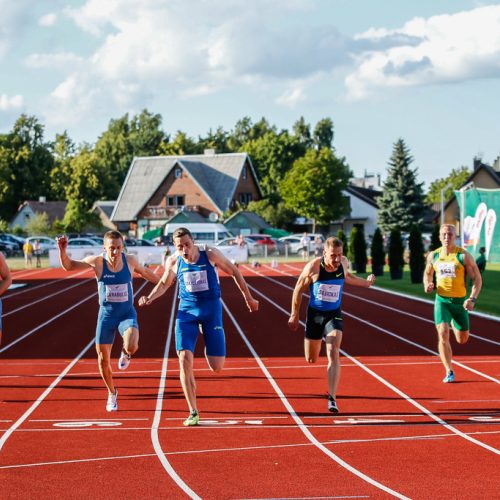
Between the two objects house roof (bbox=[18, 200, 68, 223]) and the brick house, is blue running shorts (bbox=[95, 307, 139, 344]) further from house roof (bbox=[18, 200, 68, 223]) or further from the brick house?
house roof (bbox=[18, 200, 68, 223])

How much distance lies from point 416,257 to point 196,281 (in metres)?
25.1

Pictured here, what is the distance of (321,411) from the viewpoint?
10352mm

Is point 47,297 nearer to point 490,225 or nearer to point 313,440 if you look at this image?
point 490,225

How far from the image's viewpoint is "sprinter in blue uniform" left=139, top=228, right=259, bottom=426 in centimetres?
948

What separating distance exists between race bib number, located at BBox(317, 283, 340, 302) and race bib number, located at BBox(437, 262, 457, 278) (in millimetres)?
2100

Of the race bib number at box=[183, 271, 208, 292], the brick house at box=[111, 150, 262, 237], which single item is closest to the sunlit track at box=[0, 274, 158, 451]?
the race bib number at box=[183, 271, 208, 292]

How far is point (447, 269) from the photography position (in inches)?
470

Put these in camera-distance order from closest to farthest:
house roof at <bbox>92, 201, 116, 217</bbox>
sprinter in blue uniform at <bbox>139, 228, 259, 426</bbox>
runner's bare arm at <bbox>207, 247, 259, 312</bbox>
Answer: sprinter in blue uniform at <bbox>139, 228, 259, 426</bbox> < runner's bare arm at <bbox>207, 247, 259, 312</bbox> < house roof at <bbox>92, 201, 116, 217</bbox>

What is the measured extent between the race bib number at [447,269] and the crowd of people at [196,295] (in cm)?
1

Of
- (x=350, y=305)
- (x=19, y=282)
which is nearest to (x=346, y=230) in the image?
(x=19, y=282)

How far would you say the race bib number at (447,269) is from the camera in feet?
39.1

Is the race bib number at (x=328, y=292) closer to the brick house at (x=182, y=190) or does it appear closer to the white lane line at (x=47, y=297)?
the white lane line at (x=47, y=297)

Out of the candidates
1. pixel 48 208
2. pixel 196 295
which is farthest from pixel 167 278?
pixel 48 208

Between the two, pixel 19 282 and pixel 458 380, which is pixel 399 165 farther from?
pixel 458 380
